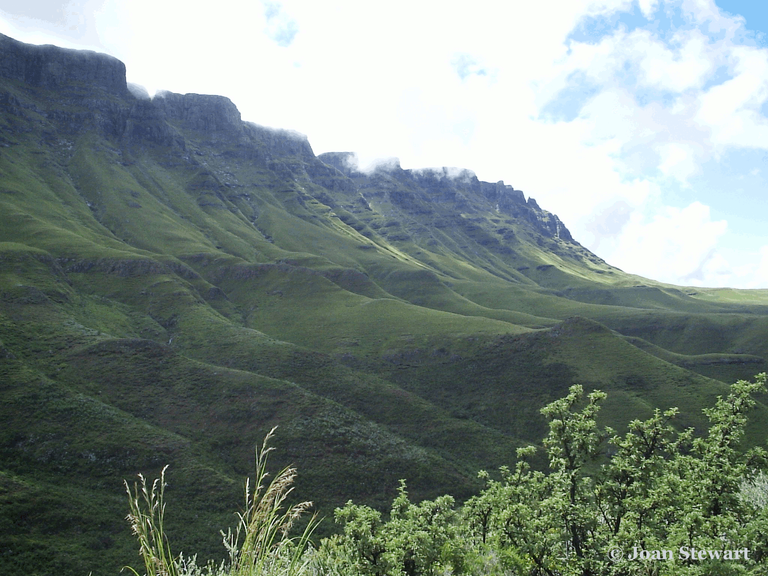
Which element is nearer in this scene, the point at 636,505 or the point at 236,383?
the point at 636,505

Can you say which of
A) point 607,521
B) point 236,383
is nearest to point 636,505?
point 607,521

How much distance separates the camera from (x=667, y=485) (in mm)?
16594

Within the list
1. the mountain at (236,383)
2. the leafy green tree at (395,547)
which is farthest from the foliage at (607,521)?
the mountain at (236,383)

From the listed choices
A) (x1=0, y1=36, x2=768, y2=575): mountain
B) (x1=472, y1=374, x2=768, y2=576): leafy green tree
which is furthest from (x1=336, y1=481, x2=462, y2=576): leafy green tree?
(x1=0, y1=36, x2=768, y2=575): mountain

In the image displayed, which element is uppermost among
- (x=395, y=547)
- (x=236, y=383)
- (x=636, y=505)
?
(x=636, y=505)

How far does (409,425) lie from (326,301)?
78074 mm

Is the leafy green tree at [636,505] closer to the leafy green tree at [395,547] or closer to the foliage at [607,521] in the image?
the foliage at [607,521]

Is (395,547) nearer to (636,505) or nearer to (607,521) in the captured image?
(607,521)

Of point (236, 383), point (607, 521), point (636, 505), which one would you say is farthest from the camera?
point (236, 383)

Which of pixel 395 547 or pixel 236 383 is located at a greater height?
pixel 395 547

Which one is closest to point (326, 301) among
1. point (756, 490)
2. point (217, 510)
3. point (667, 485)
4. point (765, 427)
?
point (217, 510)

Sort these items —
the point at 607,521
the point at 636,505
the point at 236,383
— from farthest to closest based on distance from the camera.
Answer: the point at 236,383
the point at 607,521
the point at 636,505

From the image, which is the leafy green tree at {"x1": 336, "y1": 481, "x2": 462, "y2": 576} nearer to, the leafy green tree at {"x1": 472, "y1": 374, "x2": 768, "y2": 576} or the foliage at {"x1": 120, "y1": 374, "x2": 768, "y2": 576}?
the foliage at {"x1": 120, "y1": 374, "x2": 768, "y2": 576}

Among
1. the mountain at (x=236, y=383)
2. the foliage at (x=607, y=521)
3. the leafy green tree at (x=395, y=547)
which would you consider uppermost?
the foliage at (x=607, y=521)
